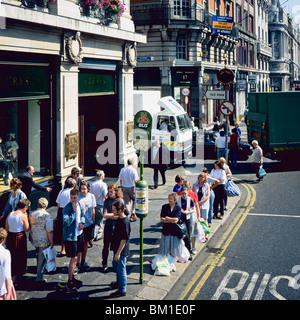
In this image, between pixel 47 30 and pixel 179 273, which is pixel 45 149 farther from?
pixel 179 273

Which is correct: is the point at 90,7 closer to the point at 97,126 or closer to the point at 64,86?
the point at 64,86

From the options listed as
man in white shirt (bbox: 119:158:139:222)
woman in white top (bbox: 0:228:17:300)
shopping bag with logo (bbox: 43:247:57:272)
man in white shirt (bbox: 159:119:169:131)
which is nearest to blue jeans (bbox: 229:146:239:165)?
man in white shirt (bbox: 159:119:169:131)

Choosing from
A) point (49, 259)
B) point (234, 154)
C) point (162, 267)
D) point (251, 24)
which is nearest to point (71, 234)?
point (49, 259)

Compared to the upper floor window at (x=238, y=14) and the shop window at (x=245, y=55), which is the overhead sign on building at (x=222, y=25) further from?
the shop window at (x=245, y=55)

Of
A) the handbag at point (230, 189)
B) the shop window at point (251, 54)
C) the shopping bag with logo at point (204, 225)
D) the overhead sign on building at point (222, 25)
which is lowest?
the shopping bag with logo at point (204, 225)

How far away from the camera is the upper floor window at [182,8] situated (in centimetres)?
3206

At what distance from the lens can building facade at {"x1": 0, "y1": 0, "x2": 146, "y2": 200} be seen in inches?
448

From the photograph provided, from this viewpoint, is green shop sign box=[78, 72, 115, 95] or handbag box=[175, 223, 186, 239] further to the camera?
Result: green shop sign box=[78, 72, 115, 95]

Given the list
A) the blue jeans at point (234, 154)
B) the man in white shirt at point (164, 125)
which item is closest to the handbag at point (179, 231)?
the blue jeans at point (234, 154)

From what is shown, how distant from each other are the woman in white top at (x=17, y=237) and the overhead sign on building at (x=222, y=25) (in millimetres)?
21654

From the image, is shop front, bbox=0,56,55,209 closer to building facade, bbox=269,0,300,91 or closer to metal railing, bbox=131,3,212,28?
metal railing, bbox=131,3,212,28

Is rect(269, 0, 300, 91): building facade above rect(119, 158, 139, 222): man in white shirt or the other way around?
above

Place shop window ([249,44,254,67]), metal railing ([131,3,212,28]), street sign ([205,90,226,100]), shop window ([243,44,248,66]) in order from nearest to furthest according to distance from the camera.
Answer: street sign ([205,90,226,100])
metal railing ([131,3,212,28])
shop window ([243,44,248,66])
shop window ([249,44,254,67])

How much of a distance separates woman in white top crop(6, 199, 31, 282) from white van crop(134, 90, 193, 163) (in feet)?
42.1
